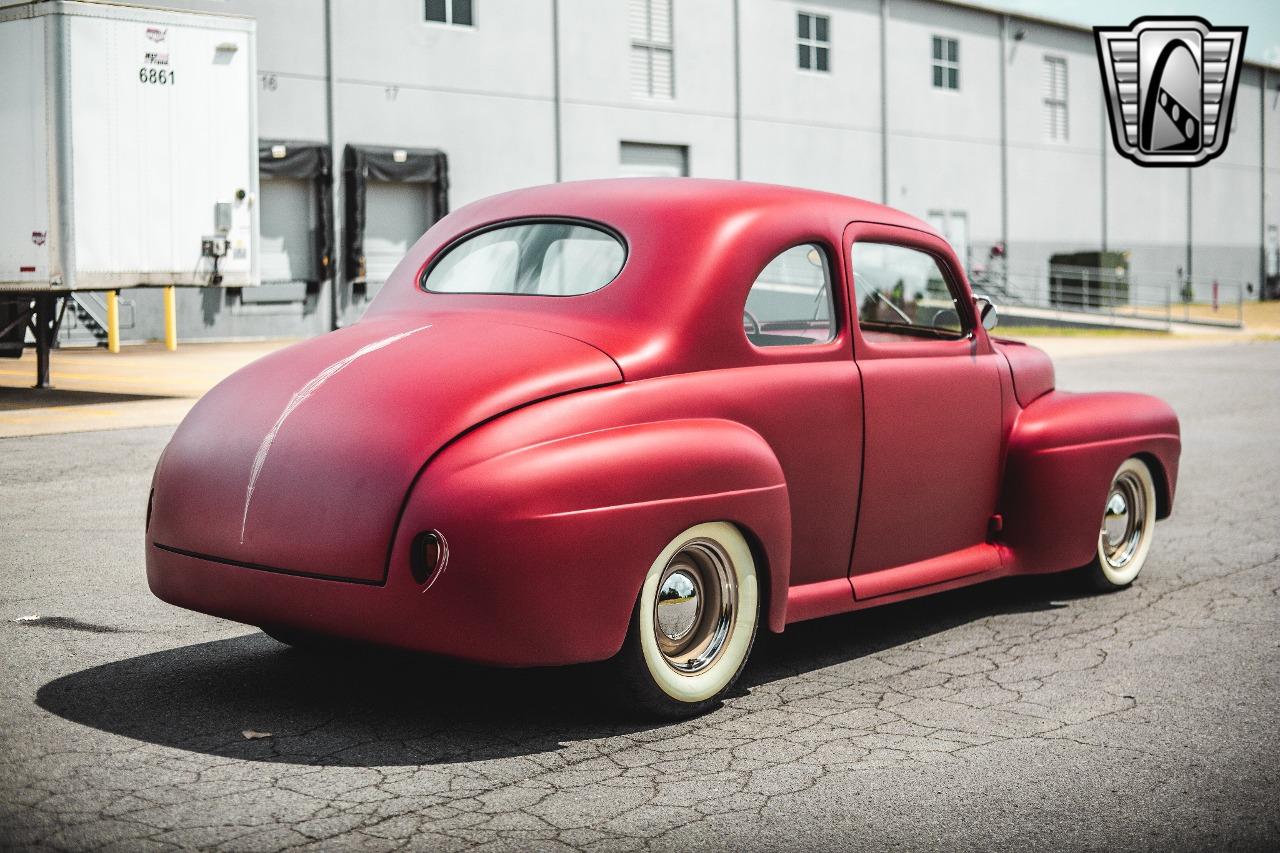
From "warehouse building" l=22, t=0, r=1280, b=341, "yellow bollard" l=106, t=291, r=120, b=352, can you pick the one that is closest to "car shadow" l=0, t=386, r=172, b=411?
"yellow bollard" l=106, t=291, r=120, b=352

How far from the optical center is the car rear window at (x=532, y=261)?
5.12 m

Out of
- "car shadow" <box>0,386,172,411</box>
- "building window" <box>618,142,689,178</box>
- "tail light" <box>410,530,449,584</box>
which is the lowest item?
"car shadow" <box>0,386,172,411</box>

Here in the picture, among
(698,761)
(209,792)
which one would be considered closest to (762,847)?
(698,761)

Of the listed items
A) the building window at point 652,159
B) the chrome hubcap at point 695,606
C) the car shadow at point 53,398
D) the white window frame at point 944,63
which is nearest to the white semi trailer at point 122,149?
the car shadow at point 53,398

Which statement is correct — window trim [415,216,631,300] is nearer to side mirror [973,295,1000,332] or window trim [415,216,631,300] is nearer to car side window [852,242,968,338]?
car side window [852,242,968,338]

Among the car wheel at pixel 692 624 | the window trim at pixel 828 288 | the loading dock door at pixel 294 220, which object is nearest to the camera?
the car wheel at pixel 692 624

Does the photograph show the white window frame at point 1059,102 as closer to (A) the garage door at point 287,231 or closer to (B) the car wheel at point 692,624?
A: (A) the garage door at point 287,231

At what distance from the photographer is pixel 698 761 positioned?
4.33 m

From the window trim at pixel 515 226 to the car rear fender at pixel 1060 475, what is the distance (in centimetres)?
199

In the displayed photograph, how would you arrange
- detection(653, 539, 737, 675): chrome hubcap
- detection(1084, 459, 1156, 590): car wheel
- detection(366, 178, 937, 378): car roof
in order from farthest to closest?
detection(1084, 459, 1156, 590): car wheel
detection(366, 178, 937, 378): car roof
detection(653, 539, 737, 675): chrome hubcap

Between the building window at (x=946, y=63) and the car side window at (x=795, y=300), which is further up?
the building window at (x=946, y=63)

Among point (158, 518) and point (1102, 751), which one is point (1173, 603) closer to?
point (1102, 751)

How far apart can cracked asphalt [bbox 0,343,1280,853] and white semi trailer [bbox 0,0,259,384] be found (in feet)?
28.2

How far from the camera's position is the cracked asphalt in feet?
12.4
